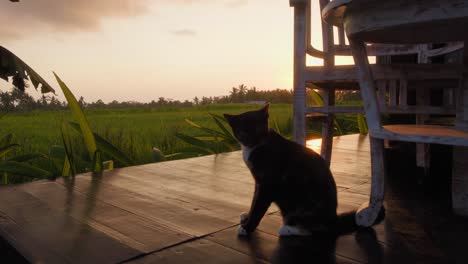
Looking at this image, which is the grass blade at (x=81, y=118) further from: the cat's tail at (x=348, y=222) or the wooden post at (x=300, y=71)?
the cat's tail at (x=348, y=222)

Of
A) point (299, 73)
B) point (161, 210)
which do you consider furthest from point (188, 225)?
point (299, 73)

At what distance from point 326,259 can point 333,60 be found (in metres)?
1.20

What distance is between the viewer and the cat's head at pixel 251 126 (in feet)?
4.22

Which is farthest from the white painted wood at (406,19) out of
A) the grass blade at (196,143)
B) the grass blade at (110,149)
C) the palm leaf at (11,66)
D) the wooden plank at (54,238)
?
the grass blade at (196,143)

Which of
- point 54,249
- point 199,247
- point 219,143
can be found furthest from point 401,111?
point 219,143

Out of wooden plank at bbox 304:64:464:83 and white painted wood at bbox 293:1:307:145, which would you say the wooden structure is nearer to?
wooden plank at bbox 304:64:464:83

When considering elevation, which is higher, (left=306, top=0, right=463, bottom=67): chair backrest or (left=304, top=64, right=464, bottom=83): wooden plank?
(left=306, top=0, right=463, bottom=67): chair backrest

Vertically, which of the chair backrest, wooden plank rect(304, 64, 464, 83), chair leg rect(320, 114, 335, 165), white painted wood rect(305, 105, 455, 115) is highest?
the chair backrest

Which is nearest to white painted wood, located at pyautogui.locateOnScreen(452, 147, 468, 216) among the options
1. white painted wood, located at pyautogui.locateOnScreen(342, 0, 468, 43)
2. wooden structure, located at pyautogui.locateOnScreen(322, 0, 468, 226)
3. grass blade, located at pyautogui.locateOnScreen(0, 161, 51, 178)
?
wooden structure, located at pyautogui.locateOnScreen(322, 0, 468, 226)

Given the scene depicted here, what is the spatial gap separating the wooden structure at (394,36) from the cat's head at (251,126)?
1.21 ft

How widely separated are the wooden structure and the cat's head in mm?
367

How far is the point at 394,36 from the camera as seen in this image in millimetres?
1228

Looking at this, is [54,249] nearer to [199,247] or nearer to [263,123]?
[199,247]

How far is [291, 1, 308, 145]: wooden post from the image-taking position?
1.74m
